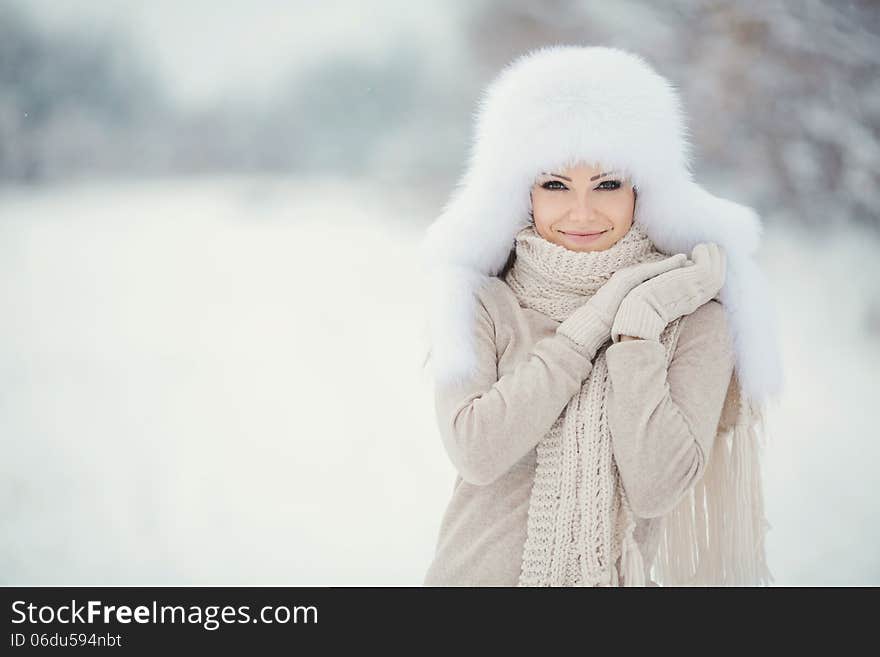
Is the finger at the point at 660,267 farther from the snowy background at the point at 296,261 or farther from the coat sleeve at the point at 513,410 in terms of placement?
the snowy background at the point at 296,261

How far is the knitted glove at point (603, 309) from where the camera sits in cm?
139

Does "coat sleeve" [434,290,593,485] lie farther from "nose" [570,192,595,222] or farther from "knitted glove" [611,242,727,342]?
"nose" [570,192,595,222]

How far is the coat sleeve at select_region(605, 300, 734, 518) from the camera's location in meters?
1.34

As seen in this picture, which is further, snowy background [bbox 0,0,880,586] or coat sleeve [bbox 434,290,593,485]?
snowy background [bbox 0,0,880,586]

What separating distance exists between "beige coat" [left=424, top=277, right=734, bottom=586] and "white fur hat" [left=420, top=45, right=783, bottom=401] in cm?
4

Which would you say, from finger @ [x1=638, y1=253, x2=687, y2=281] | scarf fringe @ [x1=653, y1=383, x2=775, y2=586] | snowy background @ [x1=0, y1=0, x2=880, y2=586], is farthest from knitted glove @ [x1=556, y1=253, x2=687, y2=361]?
snowy background @ [x1=0, y1=0, x2=880, y2=586]

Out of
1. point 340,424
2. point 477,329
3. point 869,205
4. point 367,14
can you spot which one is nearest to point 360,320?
point 340,424

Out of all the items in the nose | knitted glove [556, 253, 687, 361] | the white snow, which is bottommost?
knitted glove [556, 253, 687, 361]

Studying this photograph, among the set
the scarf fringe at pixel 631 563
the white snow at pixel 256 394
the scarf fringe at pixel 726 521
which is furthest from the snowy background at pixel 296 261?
the scarf fringe at pixel 631 563

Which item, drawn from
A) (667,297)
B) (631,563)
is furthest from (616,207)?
(631,563)

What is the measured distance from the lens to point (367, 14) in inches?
97.0

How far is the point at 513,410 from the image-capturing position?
1356 millimetres
